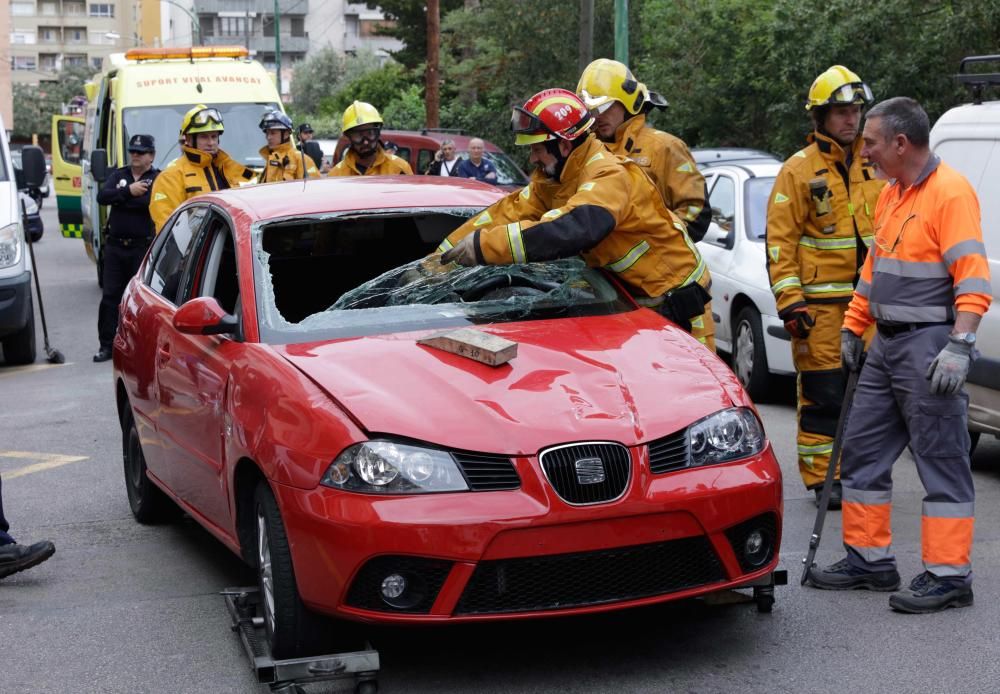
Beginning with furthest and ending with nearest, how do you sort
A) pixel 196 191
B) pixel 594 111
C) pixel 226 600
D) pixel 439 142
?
1. pixel 439 142
2. pixel 196 191
3. pixel 594 111
4. pixel 226 600

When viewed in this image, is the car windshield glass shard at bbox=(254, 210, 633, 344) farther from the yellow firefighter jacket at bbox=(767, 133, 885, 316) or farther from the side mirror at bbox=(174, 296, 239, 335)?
the yellow firefighter jacket at bbox=(767, 133, 885, 316)

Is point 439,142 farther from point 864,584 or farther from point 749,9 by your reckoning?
point 864,584

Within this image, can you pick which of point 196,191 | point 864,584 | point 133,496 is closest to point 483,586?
point 864,584

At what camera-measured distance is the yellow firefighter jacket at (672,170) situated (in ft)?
23.6

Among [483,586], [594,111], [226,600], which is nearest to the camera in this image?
[483,586]

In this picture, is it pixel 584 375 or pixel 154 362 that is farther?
pixel 154 362

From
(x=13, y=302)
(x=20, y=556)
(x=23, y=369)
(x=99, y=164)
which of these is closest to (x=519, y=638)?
(x=20, y=556)

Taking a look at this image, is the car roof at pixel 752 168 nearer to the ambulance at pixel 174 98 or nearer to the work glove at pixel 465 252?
the ambulance at pixel 174 98

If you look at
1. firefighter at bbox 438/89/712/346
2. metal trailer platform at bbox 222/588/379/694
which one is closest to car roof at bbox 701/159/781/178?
firefighter at bbox 438/89/712/346

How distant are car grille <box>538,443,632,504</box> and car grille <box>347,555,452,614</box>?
0.40 metres

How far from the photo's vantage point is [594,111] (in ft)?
23.5

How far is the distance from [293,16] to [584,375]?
9791 centimetres

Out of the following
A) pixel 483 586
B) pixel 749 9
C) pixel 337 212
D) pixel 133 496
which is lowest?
pixel 133 496

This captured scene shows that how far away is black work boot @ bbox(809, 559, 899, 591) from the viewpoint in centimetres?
561
